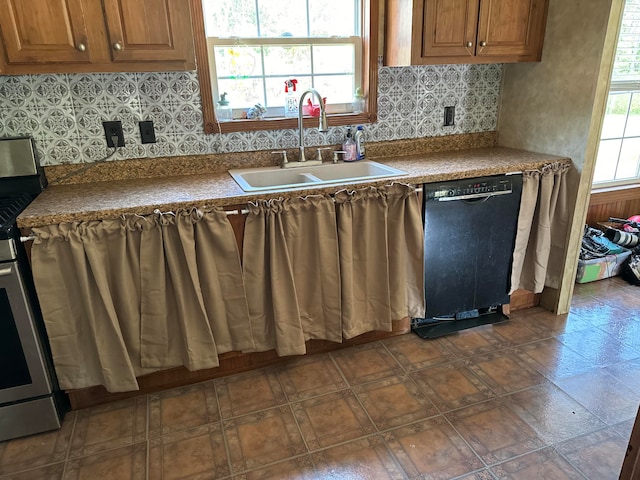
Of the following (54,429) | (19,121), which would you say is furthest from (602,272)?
(19,121)

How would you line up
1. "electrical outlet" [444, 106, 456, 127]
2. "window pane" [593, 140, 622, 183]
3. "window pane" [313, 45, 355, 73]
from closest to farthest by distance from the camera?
"window pane" [313, 45, 355, 73]
"electrical outlet" [444, 106, 456, 127]
"window pane" [593, 140, 622, 183]

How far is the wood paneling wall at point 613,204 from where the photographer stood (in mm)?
3363

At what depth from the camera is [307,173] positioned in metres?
2.48

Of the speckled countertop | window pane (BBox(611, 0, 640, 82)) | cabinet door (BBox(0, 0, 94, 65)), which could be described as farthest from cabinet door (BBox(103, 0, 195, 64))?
window pane (BBox(611, 0, 640, 82))

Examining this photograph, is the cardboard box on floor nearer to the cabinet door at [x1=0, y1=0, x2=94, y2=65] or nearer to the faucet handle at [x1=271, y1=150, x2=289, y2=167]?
the faucet handle at [x1=271, y1=150, x2=289, y2=167]

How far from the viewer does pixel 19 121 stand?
2125 mm

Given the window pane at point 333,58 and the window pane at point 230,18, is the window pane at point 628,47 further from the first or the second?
the window pane at point 230,18

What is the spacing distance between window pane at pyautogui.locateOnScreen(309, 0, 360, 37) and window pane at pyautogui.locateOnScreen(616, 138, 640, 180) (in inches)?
87.4

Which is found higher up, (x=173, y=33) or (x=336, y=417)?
(x=173, y=33)

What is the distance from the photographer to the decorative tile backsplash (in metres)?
2.13

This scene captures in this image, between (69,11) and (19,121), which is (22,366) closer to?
(19,121)

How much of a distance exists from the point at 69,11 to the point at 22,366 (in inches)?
55.8

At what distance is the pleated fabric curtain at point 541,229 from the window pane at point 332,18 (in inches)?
50.2

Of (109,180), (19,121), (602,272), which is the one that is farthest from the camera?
(602,272)
